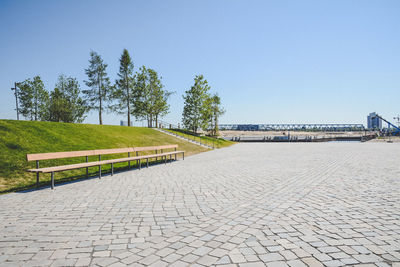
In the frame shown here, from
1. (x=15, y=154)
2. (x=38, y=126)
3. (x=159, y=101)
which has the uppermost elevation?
(x=159, y=101)

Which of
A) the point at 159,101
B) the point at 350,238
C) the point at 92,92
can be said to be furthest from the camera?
the point at 159,101

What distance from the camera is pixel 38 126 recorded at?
1442 centimetres

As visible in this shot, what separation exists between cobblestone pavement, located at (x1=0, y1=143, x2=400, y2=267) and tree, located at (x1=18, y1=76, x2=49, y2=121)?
3723 centimetres

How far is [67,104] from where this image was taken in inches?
1411

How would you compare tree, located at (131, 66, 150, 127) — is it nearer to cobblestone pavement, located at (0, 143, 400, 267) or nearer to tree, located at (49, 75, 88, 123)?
tree, located at (49, 75, 88, 123)

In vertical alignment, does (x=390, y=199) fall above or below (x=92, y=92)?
below

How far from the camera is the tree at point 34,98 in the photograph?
36438mm

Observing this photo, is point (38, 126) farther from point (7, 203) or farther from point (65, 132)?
point (7, 203)

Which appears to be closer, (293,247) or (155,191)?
(293,247)

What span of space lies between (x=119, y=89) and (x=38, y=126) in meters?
25.3

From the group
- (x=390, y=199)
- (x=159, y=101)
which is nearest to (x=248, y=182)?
(x=390, y=199)

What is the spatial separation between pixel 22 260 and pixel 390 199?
24.1ft

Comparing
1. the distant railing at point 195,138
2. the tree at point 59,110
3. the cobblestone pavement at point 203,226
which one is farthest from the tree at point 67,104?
the cobblestone pavement at point 203,226

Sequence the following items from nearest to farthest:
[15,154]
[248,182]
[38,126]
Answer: [248,182], [15,154], [38,126]
